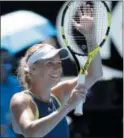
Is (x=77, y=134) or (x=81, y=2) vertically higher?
(x=81, y=2)

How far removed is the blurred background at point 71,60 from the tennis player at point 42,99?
2427 mm

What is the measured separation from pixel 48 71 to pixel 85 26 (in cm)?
30

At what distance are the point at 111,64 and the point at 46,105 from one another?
2.70 meters

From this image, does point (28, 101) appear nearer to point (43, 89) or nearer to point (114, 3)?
point (43, 89)

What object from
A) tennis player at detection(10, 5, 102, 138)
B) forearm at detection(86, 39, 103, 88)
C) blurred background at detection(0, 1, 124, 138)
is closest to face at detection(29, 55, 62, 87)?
tennis player at detection(10, 5, 102, 138)

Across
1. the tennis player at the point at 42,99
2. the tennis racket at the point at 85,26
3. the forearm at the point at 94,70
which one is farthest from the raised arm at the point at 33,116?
the forearm at the point at 94,70

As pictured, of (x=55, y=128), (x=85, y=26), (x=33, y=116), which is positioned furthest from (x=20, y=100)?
(x=85, y=26)

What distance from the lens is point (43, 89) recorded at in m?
2.73

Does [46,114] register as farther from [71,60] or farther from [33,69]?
[71,60]

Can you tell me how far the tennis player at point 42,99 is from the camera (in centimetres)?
251

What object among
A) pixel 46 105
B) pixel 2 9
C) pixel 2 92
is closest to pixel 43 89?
pixel 46 105

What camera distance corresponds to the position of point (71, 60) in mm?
5301

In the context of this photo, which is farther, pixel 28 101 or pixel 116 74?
pixel 116 74

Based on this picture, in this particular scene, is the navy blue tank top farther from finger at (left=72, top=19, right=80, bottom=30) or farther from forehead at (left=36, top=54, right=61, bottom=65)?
finger at (left=72, top=19, right=80, bottom=30)
